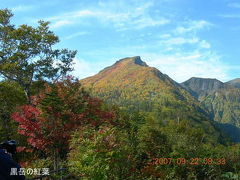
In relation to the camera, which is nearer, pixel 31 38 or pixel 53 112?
pixel 53 112

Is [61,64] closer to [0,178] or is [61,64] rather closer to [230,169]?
[230,169]

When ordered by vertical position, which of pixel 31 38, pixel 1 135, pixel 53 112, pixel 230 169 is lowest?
pixel 230 169

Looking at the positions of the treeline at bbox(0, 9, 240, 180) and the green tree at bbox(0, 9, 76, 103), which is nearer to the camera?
the treeline at bbox(0, 9, 240, 180)

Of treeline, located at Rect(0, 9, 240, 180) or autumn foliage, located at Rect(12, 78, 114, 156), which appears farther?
autumn foliage, located at Rect(12, 78, 114, 156)

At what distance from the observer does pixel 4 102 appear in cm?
1481

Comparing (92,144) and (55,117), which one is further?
(55,117)

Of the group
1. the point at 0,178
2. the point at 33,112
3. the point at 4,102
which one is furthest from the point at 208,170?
the point at 4,102

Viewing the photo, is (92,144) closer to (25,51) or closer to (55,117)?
(55,117)

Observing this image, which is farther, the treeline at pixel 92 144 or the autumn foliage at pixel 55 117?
the autumn foliage at pixel 55 117

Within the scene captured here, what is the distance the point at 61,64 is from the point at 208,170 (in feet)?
47.1

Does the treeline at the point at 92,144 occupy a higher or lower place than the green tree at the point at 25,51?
lower

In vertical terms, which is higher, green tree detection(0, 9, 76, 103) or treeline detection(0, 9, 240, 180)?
green tree detection(0, 9, 76, 103)

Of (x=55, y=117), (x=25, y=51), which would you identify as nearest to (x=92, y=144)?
(x=55, y=117)

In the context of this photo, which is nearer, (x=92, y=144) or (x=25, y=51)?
(x=92, y=144)
